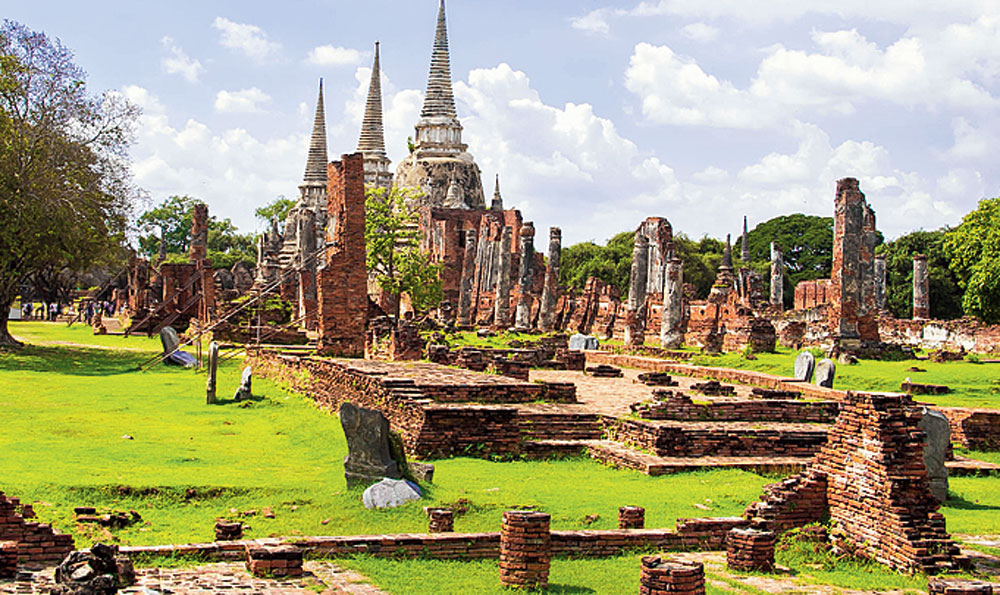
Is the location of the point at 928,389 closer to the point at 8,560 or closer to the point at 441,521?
the point at 441,521

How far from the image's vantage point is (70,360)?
23000 mm

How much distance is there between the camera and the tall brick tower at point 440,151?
2500 inches

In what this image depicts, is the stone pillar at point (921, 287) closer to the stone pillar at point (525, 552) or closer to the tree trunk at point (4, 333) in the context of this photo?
the tree trunk at point (4, 333)

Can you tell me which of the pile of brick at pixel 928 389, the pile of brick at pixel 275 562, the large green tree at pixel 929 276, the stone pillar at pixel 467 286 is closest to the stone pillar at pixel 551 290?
the stone pillar at pixel 467 286

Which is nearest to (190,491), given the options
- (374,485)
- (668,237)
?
(374,485)

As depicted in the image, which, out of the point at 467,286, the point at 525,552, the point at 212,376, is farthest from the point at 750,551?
the point at 467,286

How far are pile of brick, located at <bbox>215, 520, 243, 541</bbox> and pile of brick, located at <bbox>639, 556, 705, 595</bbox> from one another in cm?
304

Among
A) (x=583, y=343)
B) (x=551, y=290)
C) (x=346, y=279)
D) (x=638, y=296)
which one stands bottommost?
(x=583, y=343)

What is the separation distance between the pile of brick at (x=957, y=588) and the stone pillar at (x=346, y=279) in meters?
14.1

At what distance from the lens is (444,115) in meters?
66.1

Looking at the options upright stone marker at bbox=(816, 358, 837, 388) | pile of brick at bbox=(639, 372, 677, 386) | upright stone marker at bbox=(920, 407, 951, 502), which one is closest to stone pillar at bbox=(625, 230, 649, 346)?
pile of brick at bbox=(639, 372, 677, 386)

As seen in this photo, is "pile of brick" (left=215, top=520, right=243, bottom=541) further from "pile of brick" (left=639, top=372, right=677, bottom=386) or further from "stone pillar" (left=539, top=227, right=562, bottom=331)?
"stone pillar" (left=539, top=227, right=562, bottom=331)

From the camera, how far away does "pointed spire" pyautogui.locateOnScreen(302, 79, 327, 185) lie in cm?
6881

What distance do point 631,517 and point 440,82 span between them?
200 ft
